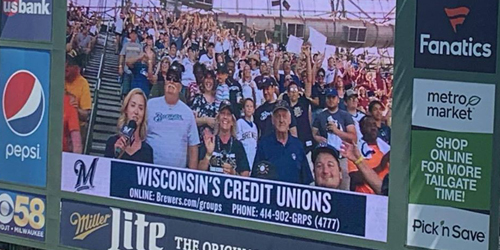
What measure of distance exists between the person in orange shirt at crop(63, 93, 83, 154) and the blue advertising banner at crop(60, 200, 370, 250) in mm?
435

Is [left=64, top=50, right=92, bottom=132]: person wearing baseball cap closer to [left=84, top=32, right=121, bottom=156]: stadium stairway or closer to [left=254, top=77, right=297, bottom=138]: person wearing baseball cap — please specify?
[left=84, top=32, right=121, bottom=156]: stadium stairway

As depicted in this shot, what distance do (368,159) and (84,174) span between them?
2.37 metres

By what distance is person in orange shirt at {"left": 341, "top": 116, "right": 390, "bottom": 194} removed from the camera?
20.8ft

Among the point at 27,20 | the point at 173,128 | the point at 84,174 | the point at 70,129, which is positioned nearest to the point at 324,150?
the point at 173,128

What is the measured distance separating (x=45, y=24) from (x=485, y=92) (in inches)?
140

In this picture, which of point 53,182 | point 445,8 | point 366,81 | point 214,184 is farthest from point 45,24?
point 445,8

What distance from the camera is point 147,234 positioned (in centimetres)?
732

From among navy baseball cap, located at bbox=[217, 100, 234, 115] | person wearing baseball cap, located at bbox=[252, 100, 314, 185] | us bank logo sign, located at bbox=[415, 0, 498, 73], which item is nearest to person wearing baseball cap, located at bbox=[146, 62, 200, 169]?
navy baseball cap, located at bbox=[217, 100, 234, 115]

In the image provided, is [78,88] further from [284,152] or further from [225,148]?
[284,152]

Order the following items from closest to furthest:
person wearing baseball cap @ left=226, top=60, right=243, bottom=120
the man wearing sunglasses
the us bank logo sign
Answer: the us bank logo sign → the man wearing sunglasses → person wearing baseball cap @ left=226, top=60, right=243, bottom=120

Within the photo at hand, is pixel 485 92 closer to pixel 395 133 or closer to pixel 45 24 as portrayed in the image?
pixel 395 133

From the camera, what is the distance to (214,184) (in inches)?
275

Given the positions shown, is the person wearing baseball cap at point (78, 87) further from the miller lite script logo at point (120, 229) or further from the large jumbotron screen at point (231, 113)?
the miller lite script logo at point (120, 229)

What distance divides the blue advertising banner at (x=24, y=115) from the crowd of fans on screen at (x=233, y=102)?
27 cm
